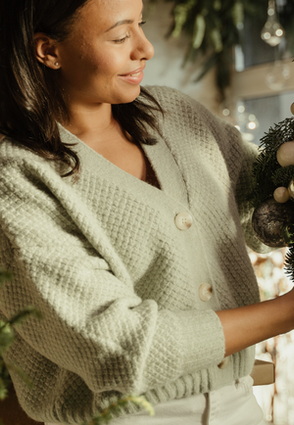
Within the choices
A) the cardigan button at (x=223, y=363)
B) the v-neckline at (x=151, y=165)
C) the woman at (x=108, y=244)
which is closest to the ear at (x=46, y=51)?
the woman at (x=108, y=244)

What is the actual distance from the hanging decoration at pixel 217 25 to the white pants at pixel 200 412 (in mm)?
2755

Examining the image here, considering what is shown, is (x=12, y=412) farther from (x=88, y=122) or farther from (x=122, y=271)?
(x=88, y=122)

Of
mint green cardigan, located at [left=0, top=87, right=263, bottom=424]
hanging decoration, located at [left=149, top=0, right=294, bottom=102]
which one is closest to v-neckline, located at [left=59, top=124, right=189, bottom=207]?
mint green cardigan, located at [left=0, top=87, right=263, bottom=424]

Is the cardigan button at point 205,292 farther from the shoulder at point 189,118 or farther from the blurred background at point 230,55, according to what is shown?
the blurred background at point 230,55

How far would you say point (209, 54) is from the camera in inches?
154

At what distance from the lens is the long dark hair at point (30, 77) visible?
852 millimetres

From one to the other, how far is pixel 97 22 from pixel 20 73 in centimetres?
17

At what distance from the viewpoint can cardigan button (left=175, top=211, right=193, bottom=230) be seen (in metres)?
0.89

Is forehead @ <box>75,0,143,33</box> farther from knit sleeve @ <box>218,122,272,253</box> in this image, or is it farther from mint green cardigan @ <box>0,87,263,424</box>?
knit sleeve @ <box>218,122,272,253</box>

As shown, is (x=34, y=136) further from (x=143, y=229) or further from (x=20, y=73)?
(x=143, y=229)

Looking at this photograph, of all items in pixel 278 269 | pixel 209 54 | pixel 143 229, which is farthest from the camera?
pixel 209 54

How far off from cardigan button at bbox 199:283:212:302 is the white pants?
→ 169 millimetres

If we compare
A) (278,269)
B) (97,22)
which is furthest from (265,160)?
(278,269)

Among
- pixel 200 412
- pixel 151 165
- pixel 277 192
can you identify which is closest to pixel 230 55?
pixel 151 165
